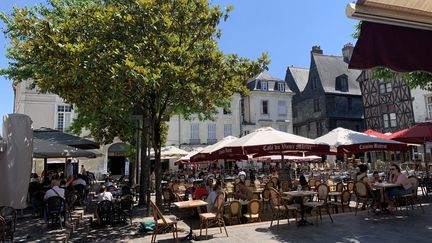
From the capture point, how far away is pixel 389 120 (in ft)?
118

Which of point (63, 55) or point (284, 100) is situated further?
point (284, 100)

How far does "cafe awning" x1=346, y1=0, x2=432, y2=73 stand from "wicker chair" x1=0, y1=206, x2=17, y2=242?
743 centimetres

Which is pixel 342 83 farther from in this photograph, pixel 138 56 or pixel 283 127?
pixel 138 56

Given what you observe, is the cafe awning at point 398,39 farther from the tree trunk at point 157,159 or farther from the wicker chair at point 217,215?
the tree trunk at point 157,159

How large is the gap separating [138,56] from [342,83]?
129 ft

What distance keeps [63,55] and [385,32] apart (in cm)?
779

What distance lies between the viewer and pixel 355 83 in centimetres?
4466

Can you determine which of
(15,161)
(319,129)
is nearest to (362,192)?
(15,161)

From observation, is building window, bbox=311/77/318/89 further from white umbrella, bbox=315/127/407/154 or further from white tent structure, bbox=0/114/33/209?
white tent structure, bbox=0/114/33/209

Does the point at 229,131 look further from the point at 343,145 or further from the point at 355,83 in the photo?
the point at 343,145

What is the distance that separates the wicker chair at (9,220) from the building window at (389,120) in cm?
3631

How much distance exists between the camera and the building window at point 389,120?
35344mm

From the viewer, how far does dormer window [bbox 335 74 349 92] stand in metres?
42.8

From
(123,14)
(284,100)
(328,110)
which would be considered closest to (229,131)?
(284,100)
